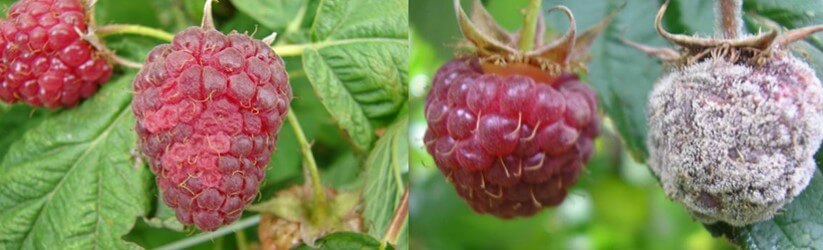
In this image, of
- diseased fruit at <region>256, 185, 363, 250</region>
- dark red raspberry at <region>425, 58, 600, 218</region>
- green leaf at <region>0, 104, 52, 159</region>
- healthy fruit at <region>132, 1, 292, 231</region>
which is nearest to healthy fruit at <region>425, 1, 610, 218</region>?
dark red raspberry at <region>425, 58, 600, 218</region>

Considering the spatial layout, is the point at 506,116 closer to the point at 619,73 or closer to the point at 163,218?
the point at 619,73

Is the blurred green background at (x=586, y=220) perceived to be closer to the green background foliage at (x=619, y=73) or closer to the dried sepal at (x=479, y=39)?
the green background foliage at (x=619, y=73)

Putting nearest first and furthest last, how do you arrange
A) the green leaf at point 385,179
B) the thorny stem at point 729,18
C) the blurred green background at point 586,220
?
the thorny stem at point 729,18, the green leaf at point 385,179, the blurred green background at point 586,220

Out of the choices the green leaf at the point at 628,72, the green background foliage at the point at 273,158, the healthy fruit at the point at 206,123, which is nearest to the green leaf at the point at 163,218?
the green background foliage at the point at 273,158

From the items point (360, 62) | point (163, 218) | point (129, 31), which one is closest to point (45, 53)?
point (129, 31)

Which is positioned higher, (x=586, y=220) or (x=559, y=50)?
(x=559, y=50)

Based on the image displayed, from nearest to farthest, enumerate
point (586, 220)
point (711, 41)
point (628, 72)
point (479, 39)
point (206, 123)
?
point (206, 123) → point (711, 41) → point (479, 39) → point (628, 72) → point (586, 220)
